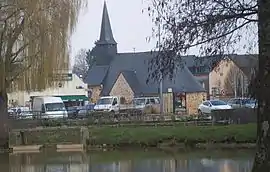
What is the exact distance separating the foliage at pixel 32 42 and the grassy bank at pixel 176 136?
4111 millimetres

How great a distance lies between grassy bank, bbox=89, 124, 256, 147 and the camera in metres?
29.5

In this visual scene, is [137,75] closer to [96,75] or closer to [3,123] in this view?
[96,75]

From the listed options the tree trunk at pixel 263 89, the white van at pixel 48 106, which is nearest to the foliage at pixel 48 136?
the white van at pixel 48 106

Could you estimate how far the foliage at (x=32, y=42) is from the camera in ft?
94.4

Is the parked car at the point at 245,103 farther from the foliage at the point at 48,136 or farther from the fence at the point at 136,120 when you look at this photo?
the foliage at the point at 48,136

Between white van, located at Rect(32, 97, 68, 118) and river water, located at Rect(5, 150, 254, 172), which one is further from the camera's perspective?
white van, located at Rect(32, 97, 68, 118)

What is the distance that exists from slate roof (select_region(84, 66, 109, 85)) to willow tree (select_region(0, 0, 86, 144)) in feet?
183

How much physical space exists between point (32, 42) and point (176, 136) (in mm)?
8579

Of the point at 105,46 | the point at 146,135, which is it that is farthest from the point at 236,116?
the point at 105,46

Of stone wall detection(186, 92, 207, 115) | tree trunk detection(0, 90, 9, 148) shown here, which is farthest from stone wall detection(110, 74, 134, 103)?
tree trunk detection(0, 90, 9, 148)

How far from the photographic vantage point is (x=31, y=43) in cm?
2936

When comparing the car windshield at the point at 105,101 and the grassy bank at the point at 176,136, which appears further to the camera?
the car windshield at the point at 105,101

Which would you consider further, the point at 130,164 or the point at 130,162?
the point at 130,162

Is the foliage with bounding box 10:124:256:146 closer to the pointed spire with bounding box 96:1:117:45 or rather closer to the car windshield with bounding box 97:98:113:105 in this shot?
the car windshield with bounding box 97:98:113:105
